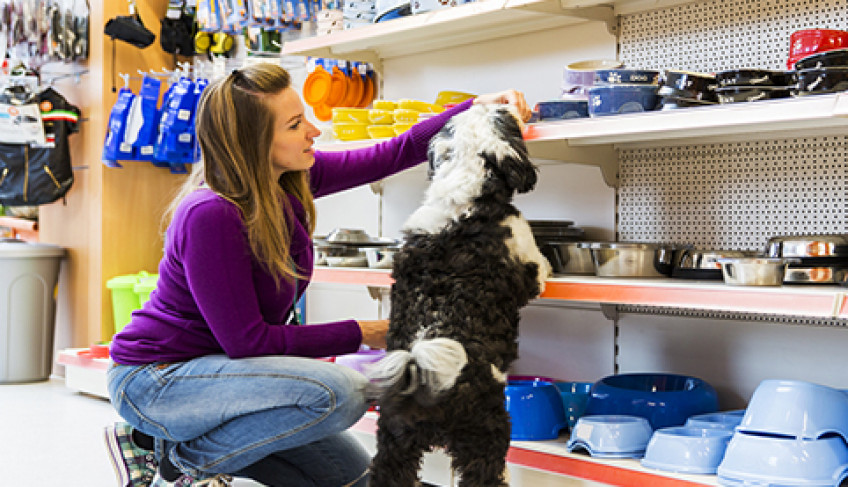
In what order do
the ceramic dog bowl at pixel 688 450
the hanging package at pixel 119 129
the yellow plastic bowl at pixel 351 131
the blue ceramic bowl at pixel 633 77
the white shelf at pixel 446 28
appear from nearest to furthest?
the ceramic dog bowl at pixel 688 450, the blue ceramic bowl at pixel 633 77, the white shelf at pixel 446 28, the yellow plastic bowl at pixel 351 131, the hanging package at pixel 119 129

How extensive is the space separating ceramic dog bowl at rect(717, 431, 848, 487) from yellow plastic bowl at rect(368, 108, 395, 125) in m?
1.63

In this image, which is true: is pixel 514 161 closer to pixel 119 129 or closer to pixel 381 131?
pixel 381 131

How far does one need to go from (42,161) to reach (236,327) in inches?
139

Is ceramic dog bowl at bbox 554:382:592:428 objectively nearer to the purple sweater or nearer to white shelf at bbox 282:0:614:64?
the purple sweater

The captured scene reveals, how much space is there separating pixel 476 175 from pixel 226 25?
298cm

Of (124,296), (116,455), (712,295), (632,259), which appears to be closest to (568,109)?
(632,259)

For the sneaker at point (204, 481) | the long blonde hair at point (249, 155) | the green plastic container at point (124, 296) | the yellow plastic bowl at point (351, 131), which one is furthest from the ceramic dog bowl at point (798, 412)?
the green plastic container at point (124, 296)

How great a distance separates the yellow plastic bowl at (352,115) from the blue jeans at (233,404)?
1270mm

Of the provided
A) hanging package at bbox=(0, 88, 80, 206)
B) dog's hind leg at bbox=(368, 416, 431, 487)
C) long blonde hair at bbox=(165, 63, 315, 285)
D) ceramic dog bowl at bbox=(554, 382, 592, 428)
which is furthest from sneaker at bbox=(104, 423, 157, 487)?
hanging package at bbox=(0, 88, 80, 206)

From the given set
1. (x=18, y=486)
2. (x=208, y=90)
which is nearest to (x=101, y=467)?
(x=18, y=486)

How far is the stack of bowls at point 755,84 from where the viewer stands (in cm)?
222

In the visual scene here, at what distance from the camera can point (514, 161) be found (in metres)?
2.04

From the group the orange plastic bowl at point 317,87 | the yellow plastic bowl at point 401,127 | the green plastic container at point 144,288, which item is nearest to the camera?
the yellow plastic bowl at point 401,127

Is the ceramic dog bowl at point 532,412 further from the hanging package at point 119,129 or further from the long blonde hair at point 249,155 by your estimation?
the hanging package at point 119,129
